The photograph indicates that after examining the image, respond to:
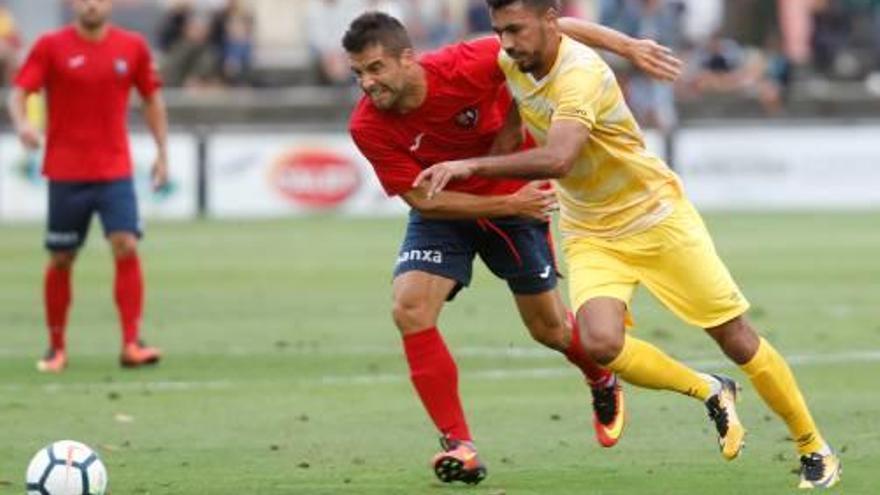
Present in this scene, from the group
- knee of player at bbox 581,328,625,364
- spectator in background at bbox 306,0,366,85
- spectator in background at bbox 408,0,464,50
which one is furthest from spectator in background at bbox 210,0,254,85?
knee of player at bbox 581,328,625,364

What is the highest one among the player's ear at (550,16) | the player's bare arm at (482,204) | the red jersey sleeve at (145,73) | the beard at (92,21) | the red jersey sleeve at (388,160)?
the player's ear at (550,16)

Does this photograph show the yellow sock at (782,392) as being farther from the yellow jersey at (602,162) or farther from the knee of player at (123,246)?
the knee of player at (123,246)

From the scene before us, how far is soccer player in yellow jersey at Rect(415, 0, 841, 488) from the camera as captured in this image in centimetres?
969

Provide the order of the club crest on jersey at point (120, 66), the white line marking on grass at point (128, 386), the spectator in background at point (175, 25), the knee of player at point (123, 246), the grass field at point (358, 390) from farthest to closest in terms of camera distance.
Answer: the spectator in background at point (175, 25) → the club crest on jersey at point (120, 66) → the knee of player at point (123, 246) → the white line marking on grass at point (128, 386) → the grass field at point (358, 390)

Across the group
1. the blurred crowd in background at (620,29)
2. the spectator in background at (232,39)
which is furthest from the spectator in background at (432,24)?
the spectator in background at (232,39)

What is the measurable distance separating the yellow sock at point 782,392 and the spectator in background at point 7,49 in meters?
25.3

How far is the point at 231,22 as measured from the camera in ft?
114

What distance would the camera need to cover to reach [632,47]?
10.4 meters

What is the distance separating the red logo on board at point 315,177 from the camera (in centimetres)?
3050

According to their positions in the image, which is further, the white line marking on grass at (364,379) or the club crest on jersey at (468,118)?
the white line marking on grass at (364,379)

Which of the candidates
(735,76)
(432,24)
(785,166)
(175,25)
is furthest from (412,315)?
(432,24)

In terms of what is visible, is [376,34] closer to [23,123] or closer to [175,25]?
[23,123]

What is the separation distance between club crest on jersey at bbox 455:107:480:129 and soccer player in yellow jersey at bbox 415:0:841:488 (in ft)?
0.71

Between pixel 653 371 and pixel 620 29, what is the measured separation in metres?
22.8
